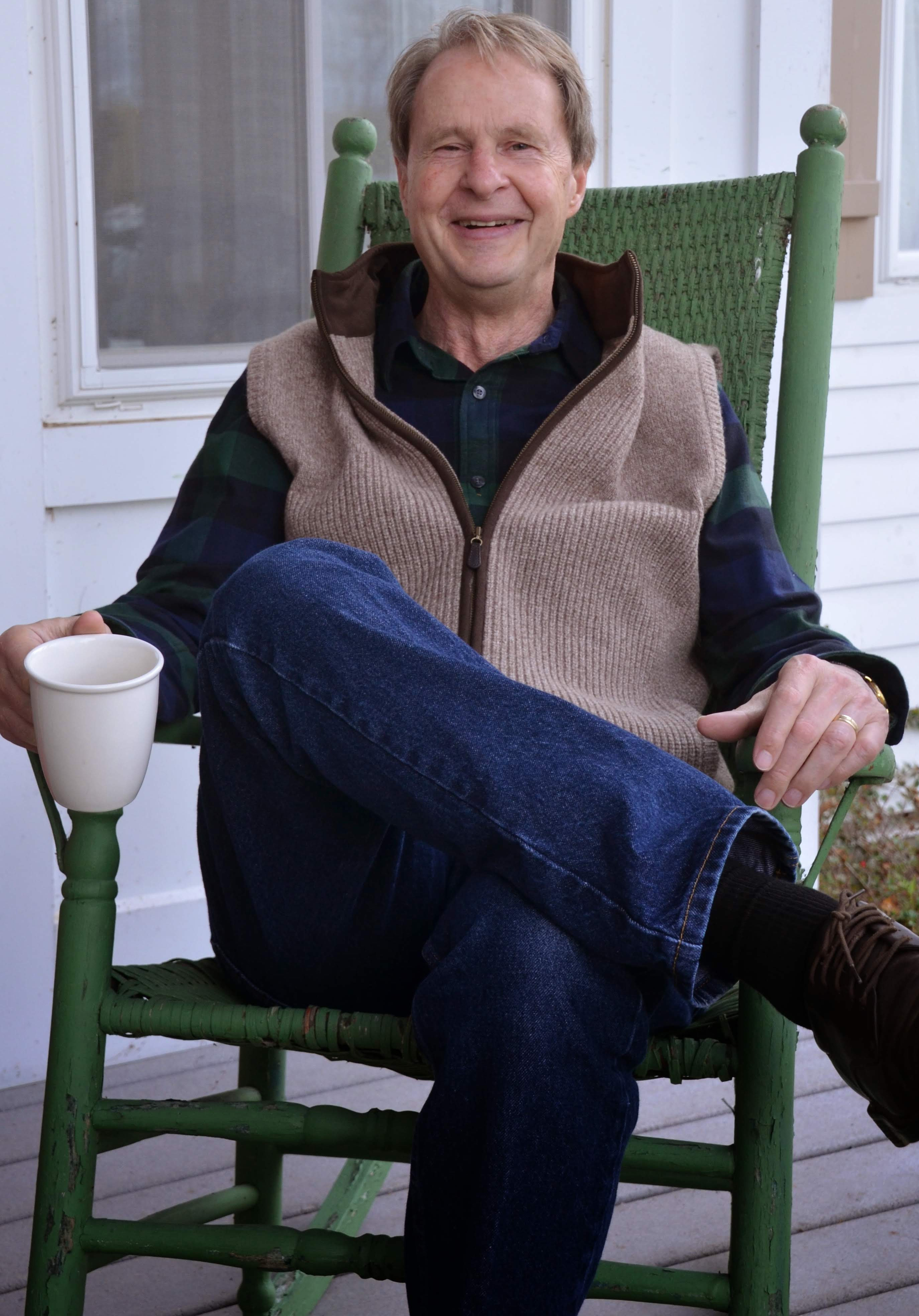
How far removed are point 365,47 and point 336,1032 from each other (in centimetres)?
179

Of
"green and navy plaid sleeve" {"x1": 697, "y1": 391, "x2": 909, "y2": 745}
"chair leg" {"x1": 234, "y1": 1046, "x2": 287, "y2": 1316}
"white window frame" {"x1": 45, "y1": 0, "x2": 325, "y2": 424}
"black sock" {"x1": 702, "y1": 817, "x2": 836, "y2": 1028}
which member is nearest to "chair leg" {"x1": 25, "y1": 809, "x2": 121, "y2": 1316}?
"chair leg" {"x1": 234, "y1": 1046, "x2": 287, "y2": 1316}

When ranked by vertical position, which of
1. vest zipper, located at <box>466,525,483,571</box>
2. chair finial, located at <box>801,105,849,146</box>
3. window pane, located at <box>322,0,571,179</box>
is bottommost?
vest zipper, located at <box>466,525,483,571</box>

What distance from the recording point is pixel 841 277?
10.4ft

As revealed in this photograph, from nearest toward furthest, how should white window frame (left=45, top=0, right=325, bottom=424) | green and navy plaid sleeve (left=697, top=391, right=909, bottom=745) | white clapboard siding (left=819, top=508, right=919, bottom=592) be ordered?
green and navy plaid sleeve (left=697, top=391, right=909, bottom=745), white window frame (left=45, top=0, right=325, bottom=424), white clapboard siding (left=819, top=508, right=919, bottom=592)

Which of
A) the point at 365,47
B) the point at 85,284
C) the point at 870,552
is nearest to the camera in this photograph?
the point at 85,284

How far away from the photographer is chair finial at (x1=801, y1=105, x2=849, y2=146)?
1766mm

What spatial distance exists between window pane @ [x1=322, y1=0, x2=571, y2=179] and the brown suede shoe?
1759mm

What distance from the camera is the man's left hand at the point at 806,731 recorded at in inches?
50.7

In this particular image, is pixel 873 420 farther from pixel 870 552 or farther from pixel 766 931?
pixel 766 931

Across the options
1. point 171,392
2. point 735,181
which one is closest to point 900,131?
point 735,181

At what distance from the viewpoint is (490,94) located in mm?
1684

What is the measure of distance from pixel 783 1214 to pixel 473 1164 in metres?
0.36

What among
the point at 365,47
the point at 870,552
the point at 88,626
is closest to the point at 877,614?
the point at 870,552

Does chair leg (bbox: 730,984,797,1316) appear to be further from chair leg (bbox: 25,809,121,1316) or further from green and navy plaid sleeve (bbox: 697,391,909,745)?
chair leg (bbox: 25,809,121,1316)
